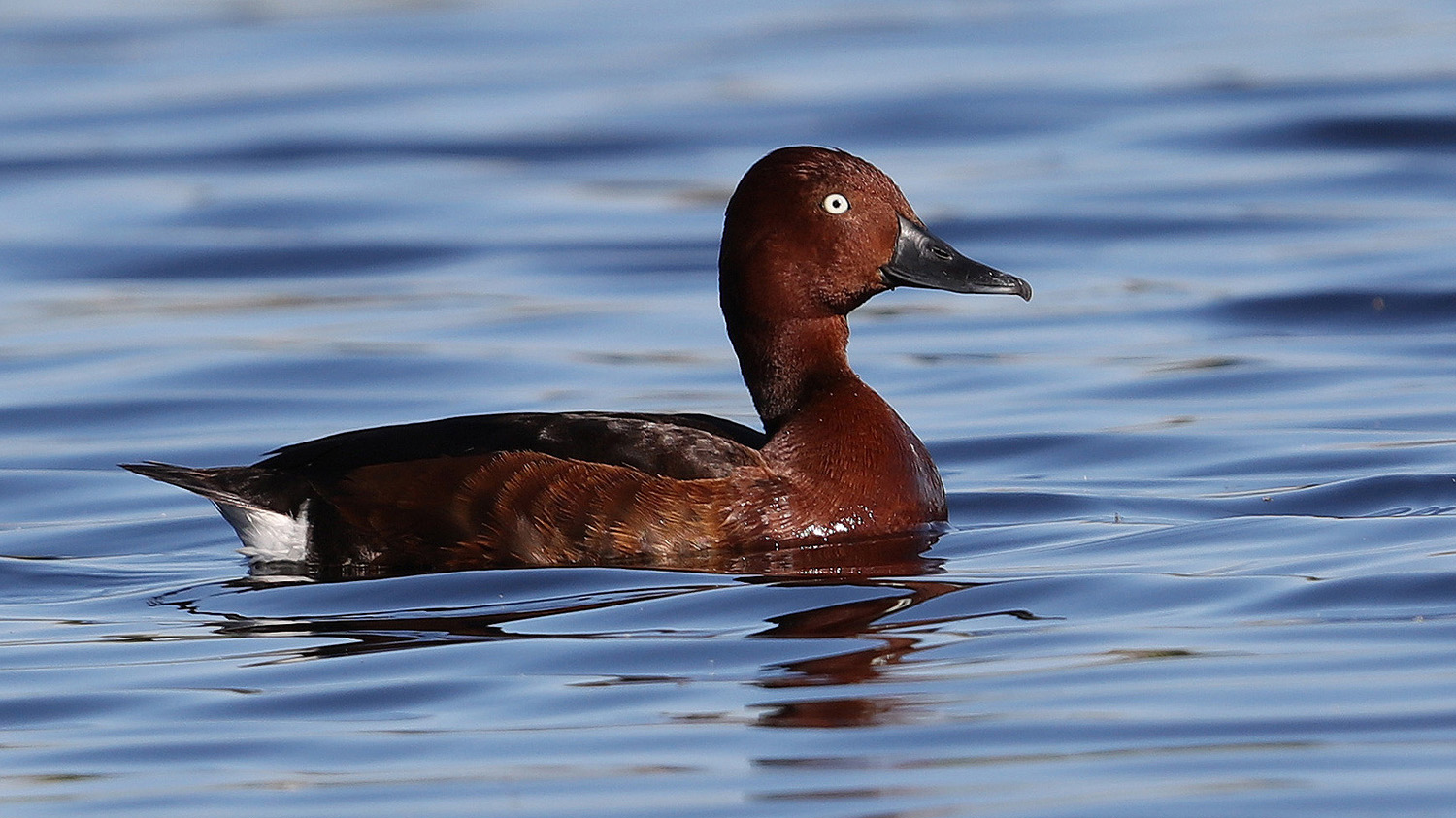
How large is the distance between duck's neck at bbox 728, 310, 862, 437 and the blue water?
72 centimetres

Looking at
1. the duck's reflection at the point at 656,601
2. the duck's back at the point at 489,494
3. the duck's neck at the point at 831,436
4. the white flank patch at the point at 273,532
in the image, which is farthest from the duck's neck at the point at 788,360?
the white flank patch at the point at 273,532

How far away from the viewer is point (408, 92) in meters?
19.2

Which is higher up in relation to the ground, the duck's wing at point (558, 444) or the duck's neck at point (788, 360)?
the duck's neck at point (788, 360)

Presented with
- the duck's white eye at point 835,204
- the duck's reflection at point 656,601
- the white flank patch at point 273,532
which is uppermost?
the duck's white eye at point 835,204

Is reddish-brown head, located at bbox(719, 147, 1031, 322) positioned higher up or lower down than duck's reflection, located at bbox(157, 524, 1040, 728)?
higher up

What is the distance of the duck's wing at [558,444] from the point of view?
290 inches

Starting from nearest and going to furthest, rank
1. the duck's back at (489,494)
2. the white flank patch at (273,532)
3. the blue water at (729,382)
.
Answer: the blue water at (729,382), the duck's back at (489,494), the white flank patch at (273,532)

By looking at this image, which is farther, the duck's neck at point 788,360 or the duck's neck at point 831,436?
the duck's neck at point 788,360

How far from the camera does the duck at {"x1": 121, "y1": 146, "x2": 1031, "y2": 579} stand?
7316 millimetres

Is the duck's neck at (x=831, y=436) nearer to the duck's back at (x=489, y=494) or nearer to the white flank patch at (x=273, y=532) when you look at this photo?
the duck's back at (x=489, y=494)

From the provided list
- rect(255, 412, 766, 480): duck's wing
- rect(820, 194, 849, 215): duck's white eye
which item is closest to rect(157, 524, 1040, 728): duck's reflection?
rect(255, 412, 766, 480): duck's wing

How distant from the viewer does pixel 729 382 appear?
1091cm

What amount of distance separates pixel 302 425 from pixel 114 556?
7.71 feet

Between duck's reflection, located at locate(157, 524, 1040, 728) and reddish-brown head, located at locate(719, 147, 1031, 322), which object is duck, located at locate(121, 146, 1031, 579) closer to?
reddish-brown head, located at locate(719, 147, 1031, 322)
